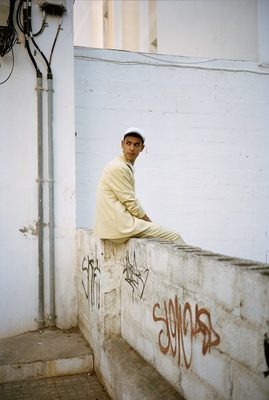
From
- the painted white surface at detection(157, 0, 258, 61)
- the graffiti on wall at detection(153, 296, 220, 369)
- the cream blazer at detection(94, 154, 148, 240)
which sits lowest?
the graffiti on wall at detection(153, 296, 220, 369)

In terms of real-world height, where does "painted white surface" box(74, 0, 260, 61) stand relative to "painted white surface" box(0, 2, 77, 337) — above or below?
A: above

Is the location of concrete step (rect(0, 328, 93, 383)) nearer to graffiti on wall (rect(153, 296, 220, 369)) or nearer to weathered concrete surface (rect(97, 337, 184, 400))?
weathered concrete surface (rect(97, 337, 184, 400))

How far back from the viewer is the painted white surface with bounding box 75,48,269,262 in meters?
6.54

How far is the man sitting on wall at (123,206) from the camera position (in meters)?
4.04

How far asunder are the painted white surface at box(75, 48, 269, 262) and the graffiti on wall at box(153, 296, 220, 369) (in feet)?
11.4

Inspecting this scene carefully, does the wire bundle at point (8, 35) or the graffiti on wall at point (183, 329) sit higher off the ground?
the wire bundle at point (8, 35)

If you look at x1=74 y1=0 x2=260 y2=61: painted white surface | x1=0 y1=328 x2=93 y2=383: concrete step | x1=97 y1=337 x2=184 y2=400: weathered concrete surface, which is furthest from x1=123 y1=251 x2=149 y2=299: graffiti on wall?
x1=74 y1=0 x2=260 y2=61: painted white surface

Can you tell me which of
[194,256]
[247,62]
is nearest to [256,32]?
[247,62]

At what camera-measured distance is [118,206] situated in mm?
4105

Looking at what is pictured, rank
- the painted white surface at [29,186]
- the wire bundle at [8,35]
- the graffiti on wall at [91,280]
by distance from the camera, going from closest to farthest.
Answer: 1. the graffiti on wall at [91,280]
2. the wire bundle at [8,35]
3. the painted white surface at [29,186]

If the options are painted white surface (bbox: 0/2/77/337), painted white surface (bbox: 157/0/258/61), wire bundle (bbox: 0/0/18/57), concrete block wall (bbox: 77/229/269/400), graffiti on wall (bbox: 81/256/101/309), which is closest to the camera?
concrete block wall (bbox: 77/229/269/400)

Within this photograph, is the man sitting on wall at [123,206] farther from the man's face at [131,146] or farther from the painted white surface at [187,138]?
the painted white surface at [187,138]

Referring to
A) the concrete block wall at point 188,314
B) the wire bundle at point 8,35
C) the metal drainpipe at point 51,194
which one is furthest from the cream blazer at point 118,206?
the wire bundle at point 8,35

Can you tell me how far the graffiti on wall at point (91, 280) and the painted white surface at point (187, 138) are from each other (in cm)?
148
